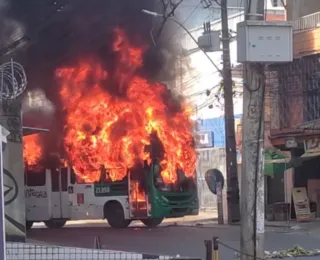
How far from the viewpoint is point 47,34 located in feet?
78.6

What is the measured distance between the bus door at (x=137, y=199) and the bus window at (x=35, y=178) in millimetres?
3600

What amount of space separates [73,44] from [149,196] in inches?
260

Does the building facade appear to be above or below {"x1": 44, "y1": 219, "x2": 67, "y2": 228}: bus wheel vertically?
above

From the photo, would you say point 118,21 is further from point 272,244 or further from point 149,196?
point 272,244

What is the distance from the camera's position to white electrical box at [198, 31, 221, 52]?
22375 millimetres

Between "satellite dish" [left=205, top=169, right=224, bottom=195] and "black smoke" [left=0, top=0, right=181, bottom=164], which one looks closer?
"black smoke" [left=0, top=0, right=181, bottom=164]

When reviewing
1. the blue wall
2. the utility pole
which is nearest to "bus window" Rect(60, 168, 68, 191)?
the utility pole

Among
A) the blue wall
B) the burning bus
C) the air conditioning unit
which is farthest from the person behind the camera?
the blue wall

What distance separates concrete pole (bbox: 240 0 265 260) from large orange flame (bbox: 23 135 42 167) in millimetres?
15842

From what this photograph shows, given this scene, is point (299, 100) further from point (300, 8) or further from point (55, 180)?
point (55, 180)

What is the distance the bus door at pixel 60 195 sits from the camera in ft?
74.5

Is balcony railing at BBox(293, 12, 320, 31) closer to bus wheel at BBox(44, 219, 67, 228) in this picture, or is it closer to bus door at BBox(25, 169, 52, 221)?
bus door at BBox(25, 169, 52, 221)

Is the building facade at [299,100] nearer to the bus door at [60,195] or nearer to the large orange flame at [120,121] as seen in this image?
the large orange flame at [120,121]

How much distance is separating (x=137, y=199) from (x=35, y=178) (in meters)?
4.20
